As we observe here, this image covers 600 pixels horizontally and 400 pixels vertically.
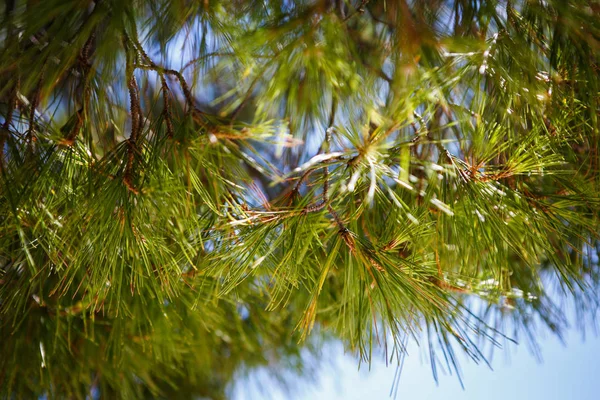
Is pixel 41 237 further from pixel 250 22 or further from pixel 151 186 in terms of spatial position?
pixel 250 22

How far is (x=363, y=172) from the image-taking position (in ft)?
1.69

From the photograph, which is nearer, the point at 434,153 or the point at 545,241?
the point at 545,241

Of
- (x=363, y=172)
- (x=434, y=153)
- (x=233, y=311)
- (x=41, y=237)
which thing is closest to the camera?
(x=363, y=172)

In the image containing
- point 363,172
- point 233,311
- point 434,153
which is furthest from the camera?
point 233,311

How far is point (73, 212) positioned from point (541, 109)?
1.58ft

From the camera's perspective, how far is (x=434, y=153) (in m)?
0.86

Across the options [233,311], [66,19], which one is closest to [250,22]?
[66,19]

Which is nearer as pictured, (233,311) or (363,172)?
(363,172)

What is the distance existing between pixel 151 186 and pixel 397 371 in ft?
1.00

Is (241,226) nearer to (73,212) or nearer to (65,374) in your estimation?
(73,212)

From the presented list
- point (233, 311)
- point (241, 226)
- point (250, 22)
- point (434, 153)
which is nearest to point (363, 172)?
point (241, 226)

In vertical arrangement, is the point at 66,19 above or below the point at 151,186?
above

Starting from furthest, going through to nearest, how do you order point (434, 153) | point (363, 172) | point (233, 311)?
1. point (233, 311)
2. point (434, 153)
3. point (363, 172)

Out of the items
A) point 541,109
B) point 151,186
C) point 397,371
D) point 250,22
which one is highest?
point 250,22
